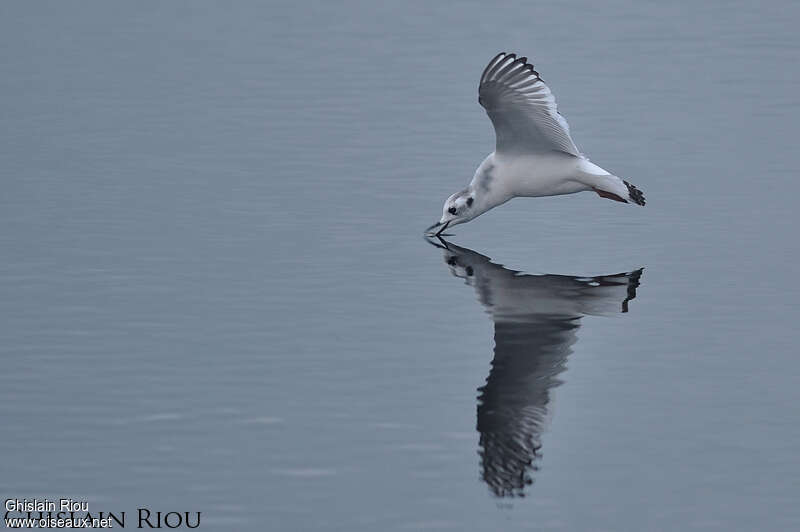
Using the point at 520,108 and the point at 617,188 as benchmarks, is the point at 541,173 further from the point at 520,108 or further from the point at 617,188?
the point at 520,108

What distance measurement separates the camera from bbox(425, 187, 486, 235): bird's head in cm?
2036

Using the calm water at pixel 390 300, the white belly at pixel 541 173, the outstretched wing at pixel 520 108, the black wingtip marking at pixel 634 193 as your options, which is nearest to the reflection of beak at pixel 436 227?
the calm water at pixel 390 300

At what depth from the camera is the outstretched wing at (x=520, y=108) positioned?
18.4 m

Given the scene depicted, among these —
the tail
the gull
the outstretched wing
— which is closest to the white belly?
the gull

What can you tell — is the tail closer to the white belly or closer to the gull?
the gull

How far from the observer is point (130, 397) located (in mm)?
14375

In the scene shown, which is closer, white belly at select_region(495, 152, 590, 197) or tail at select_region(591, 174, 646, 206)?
tail at select_region(591, 174, 646, 206)

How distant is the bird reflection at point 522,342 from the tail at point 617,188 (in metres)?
1.47

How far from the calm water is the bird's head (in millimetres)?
365

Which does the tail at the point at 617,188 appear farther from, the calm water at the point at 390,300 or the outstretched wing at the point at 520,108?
the calm water at the point at 390,300

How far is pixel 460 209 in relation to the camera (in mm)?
20406

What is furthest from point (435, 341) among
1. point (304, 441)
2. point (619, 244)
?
point (619, 244)

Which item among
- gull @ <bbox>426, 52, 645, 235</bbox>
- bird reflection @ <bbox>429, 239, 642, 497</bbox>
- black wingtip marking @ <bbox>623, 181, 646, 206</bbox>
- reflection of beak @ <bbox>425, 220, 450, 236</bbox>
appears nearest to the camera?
bird reflection @ <bbox>429, 239, 642, 497</bbox>

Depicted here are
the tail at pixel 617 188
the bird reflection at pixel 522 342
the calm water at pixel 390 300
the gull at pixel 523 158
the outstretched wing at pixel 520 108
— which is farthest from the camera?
the tail at pixel 617 188
